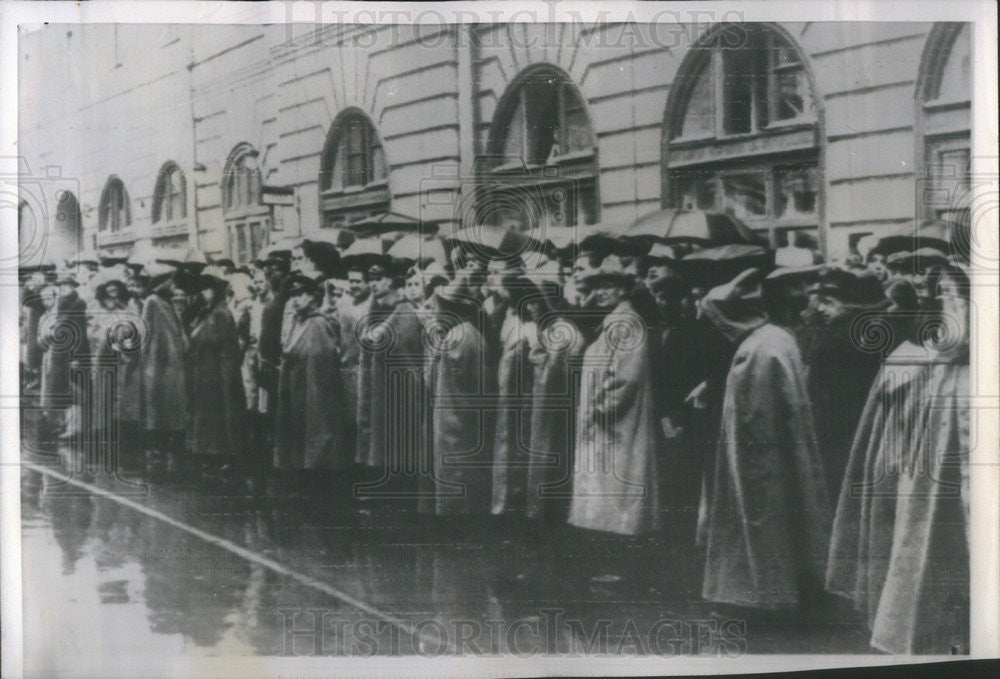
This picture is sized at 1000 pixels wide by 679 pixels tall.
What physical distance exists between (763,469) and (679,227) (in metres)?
1.10

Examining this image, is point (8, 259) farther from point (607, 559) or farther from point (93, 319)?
point (607, 559)

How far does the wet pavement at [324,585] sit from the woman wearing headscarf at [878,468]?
208 mm

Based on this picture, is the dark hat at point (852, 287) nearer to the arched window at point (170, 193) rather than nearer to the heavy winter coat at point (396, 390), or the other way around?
the heavy winter coat at point (396, 390)

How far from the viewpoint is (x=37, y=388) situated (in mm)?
3982

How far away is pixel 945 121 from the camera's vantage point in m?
3.83

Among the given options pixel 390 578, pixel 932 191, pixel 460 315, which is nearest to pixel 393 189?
pixel 460 315

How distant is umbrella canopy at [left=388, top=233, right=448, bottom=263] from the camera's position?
3.87m

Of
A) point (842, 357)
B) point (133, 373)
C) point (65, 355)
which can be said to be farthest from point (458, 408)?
point (65, 355)

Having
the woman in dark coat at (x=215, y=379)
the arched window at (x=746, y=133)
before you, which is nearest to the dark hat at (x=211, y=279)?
the woman in dark coat at (x=215, y=379)

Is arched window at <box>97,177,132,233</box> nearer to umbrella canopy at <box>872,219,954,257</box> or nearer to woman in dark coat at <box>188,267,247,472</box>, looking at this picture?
woman in dark coat at <box>188,267,247,472</box>

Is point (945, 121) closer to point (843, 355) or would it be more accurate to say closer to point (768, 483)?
point (843, 355)

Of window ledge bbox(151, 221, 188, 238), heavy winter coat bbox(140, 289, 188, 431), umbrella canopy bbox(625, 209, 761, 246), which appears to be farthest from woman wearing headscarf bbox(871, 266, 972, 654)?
window ledge bbox(151, 221, 188, 238)

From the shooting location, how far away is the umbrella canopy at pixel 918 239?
383 cm

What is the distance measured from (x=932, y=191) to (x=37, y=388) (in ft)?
13.2
